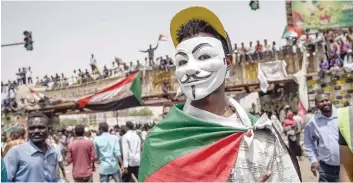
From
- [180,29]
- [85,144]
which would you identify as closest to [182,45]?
[180,29]

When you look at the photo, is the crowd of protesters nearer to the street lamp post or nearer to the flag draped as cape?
the street lamp post

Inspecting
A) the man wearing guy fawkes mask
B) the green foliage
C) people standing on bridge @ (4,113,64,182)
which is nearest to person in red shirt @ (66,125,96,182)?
people standing on bridge @ (4,113,64,182)

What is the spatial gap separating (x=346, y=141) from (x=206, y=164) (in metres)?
0.88

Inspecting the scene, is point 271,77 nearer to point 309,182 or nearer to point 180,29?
point 309,182

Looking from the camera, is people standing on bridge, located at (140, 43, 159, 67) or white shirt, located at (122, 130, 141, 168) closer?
white shirt, located at (122, 130, 141, 168)

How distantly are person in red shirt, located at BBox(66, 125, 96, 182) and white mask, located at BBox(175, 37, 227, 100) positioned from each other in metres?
5.20

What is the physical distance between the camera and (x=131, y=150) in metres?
8.80

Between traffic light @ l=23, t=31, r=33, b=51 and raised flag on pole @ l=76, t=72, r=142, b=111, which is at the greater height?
traffic light @ l=23, t=31, r=33, b=51

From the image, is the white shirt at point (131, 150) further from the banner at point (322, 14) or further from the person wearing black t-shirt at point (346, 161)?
the banner at point (322, 14)

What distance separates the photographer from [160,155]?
8.31 ft

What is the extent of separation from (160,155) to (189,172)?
0.21m

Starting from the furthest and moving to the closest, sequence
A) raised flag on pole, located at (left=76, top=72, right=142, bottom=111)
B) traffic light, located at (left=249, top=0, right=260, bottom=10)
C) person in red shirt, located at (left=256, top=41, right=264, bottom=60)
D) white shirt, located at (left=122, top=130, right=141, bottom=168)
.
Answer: person in red shirt, located at (left=256, top=41, right=264, bottom=60)
traffic light, located at (left=249, top=0, right=260, bottom=10)
raised flag on pole, located at (left=76, top=72, right=142, bottom=111)
white shirt, located at (left=122, top=130, right=141, bottom=168)

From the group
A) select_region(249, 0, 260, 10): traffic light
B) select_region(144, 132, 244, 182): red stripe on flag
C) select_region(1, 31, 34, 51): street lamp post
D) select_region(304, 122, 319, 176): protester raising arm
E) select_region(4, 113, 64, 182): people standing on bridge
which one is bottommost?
select_region(304, 122, 319, 176): protester raising arm

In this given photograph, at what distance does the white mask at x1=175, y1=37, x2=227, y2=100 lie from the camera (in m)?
2.64
